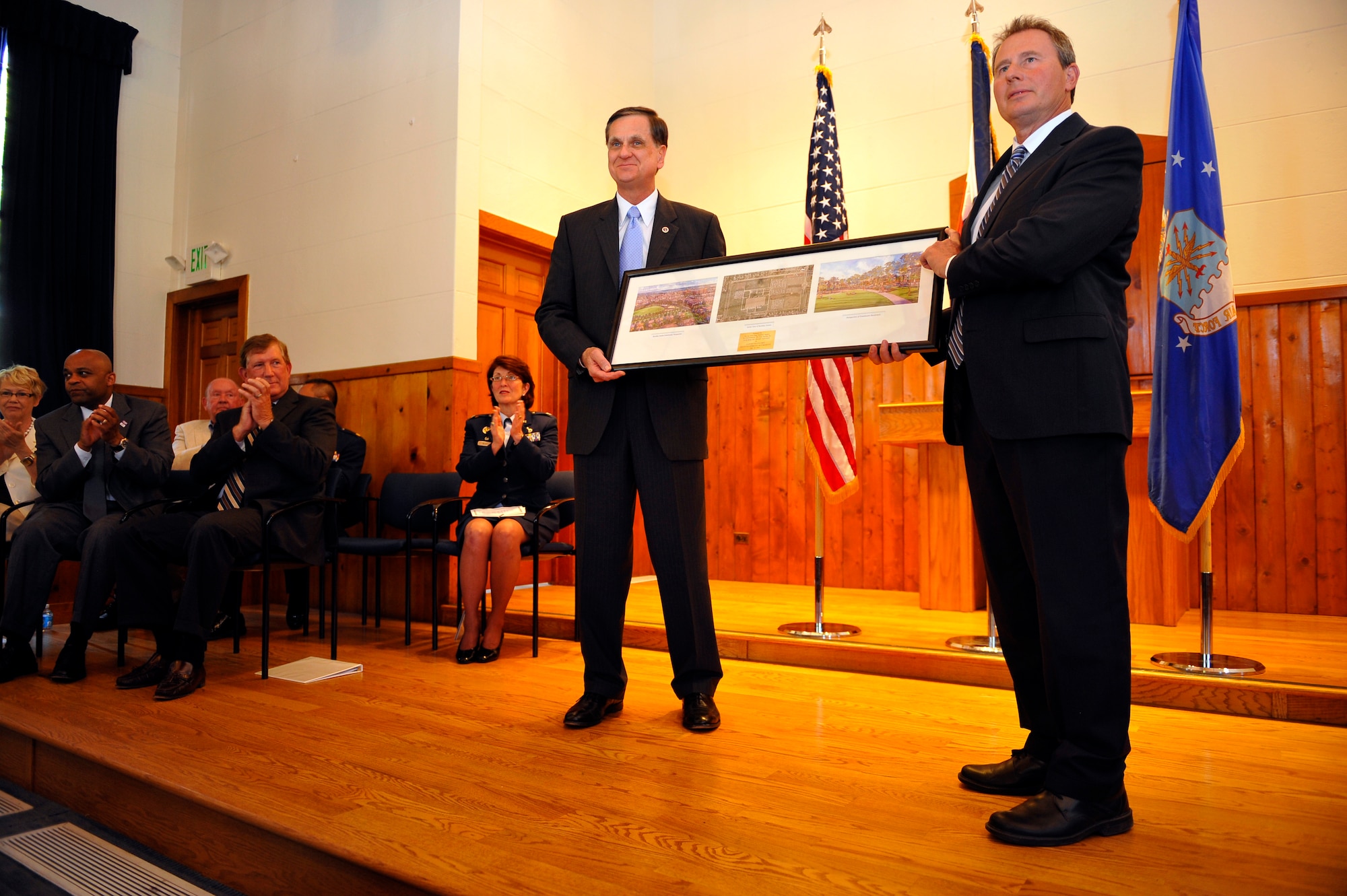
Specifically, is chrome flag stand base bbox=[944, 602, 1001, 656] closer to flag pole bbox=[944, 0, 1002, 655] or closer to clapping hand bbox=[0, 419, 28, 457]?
flag pole bbox=[944, 0, 1002, 655]

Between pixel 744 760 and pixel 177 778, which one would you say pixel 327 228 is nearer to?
pixel 177 778

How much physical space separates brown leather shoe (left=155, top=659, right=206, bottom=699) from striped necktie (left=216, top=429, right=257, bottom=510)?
594 millimetres

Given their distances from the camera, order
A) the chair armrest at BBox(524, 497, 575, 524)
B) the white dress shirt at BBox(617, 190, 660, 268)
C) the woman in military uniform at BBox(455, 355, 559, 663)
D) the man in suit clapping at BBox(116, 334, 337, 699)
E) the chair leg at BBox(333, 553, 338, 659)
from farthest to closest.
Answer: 1. the chair armrest at BBox(524, 497, 575, 524)
2. the woman in military uniform at BBox(455, 355, 559, 663)
3. the chair leg at BBox(333, 553, 338, 659)
4. the man in suit clapping at BBox(116, 334, 337, 699)
5. the white dress shirt at BBox(617, 190, 660, 268)

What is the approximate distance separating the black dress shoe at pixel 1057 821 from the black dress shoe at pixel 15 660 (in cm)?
327

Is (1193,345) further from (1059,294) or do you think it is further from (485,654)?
(485,654)

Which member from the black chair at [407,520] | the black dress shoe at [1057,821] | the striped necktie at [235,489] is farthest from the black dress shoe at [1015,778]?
the striped necktie at [235,489]

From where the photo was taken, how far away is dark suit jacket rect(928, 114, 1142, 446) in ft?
5.05

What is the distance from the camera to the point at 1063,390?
1.55 m

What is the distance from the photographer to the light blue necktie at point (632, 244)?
251cm

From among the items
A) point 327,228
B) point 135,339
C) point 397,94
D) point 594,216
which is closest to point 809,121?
point 397,94

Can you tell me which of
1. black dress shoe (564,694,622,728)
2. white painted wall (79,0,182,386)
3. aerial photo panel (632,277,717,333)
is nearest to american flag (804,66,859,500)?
aerial photo panel (632,277,717,333)

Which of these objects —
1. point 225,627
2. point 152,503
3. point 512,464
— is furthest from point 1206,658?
point 225,627

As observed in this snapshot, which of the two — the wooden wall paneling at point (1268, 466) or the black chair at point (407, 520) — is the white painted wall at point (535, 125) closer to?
the wooden wall paneling at point (1268, 466)

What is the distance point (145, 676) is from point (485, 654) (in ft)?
3.82
